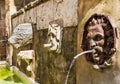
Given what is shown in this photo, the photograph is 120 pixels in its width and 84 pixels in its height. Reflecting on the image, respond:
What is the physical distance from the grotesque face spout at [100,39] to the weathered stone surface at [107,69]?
4 centimetres

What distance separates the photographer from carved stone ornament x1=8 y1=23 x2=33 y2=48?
3.81m

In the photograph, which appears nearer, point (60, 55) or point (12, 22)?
point (60, 55)

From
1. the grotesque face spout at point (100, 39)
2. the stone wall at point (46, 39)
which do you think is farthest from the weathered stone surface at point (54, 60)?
the grotesque face spout at point (100, 39)

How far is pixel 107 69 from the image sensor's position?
1.62m

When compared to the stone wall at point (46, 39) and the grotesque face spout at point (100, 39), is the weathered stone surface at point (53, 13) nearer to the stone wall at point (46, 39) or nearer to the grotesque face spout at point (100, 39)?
the stone wall at point (46, 39)

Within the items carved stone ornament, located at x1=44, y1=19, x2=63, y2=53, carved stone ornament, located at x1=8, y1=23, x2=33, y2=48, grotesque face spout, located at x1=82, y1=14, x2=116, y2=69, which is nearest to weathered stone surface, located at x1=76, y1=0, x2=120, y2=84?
grotesque face spout, located at x1=82, y1=14, x2=116, y2=69

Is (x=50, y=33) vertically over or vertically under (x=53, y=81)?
over

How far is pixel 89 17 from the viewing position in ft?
5.92

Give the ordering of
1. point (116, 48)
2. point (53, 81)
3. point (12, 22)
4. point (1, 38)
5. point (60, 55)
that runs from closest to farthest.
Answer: point (116, 48)
point (60, 55)
point (53, 81)
point (12, 22)
point (1, 38)

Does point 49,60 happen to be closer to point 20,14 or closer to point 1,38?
point 20,14

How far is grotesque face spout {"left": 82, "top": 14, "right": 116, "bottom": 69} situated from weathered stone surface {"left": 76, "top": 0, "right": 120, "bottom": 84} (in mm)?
37

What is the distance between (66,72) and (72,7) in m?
0.66

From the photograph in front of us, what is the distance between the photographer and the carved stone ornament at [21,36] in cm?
381

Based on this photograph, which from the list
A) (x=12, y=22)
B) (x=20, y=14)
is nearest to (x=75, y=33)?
(x=20, y=14)
